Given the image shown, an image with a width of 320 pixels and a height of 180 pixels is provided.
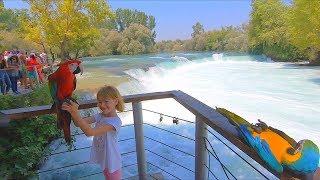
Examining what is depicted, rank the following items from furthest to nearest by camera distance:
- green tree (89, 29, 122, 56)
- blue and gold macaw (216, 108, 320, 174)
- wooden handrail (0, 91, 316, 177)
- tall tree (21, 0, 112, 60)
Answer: green tree (89, 29, 122, 56)
tall tree (21, 0, 112, 60)
wooden handrail (0, 91, 316, 177)
blue and gold macaw (216, 108, 320, 174)

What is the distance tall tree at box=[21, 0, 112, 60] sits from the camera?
1967 centimetres

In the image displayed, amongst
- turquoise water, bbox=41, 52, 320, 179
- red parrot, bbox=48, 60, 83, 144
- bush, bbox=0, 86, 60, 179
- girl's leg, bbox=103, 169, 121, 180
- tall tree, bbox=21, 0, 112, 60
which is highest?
tall tree, bbox=21, 0, 112, 60

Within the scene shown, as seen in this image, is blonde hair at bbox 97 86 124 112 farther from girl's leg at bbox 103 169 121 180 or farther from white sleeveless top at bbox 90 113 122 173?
girl's leg at bbox 103 169 121 180

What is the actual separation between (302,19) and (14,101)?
26.3 meters

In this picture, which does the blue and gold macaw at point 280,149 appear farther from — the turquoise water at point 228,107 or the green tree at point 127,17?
the green tree at point 127,17

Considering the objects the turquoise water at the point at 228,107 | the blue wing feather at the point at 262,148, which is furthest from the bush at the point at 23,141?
the blue wing feather at the point at 262,148

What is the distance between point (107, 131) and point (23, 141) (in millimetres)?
3013

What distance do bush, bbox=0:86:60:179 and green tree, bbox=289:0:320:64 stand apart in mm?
23158

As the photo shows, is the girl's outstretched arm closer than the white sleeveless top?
Yes

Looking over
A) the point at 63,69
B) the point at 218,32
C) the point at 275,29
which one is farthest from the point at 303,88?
the point at 218,32

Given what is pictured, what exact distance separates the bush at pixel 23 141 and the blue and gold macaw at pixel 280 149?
198 cm

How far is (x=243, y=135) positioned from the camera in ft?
5.13

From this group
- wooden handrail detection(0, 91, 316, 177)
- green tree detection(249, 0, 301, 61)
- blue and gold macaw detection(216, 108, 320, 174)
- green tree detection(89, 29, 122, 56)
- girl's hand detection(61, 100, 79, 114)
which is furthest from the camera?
green tree detection(89, 29, 122, 56)

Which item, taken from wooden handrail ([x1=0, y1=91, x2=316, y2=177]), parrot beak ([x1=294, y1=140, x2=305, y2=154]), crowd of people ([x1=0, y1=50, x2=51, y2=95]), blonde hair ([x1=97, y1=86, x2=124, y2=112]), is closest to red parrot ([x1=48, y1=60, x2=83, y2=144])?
blonde hair ([x1=97, y1=86, x2=124, y2=112])
